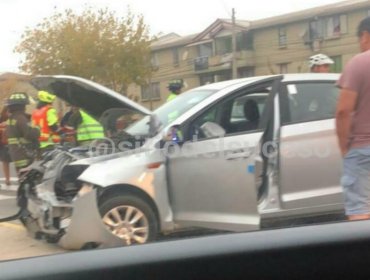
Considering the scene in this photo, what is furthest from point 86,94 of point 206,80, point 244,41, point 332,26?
point 244,41

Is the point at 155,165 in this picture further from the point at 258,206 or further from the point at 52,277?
the point at 52,277

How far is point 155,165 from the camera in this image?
4746 millimetres

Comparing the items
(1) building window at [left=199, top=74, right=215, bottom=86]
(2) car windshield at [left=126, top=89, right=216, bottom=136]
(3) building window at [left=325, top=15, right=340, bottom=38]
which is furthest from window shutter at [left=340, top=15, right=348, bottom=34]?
(2) car windshield at [left=126, top=89, right=216, bottom=136]

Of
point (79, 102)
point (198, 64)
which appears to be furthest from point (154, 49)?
point (79, 102)

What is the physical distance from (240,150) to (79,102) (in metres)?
1.80

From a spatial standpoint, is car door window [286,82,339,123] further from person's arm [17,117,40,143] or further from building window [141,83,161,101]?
building window [141,83,161,101]

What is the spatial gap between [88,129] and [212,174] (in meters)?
1.94

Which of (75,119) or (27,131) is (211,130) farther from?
(27,131)

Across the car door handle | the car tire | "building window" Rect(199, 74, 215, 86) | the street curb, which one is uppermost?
"building window" Rect(199, 74, 215, 86)

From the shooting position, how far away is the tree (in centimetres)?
1159

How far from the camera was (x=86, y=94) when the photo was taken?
529 cm

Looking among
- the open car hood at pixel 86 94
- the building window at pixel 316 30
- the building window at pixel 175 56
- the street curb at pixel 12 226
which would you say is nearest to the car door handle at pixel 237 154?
the open car hood at pixel 86 94

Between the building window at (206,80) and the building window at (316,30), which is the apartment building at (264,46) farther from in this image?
the building window at (206,80)

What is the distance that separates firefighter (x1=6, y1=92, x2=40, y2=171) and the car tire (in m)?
3.36
